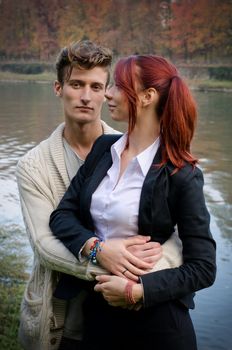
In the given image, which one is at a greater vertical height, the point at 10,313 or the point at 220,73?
the point at 10,313

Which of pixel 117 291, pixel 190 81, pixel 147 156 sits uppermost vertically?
pixel 147 156

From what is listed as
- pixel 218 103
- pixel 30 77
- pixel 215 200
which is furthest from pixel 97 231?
pixel 30 77

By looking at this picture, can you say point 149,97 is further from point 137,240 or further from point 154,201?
point 137,240

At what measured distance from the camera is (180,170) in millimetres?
1859

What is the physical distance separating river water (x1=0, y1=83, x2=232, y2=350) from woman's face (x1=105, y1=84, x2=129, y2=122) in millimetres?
2248

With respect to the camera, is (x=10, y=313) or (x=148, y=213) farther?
(x=10, y=313)

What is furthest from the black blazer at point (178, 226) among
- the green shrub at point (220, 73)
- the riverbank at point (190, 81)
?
the green shrub at point (220, 73)

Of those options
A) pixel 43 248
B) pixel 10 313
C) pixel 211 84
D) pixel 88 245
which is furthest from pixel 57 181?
pixel 211 84

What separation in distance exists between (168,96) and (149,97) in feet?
0.21

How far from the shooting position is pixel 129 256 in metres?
1.88

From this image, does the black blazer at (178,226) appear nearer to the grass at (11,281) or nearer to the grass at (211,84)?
the grass at (11,281)

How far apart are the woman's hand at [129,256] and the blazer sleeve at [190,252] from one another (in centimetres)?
5

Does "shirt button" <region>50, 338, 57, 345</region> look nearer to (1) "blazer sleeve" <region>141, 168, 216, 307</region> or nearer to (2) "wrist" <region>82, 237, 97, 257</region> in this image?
(2) "wrist" <region>82, 237, 97, 257</region>

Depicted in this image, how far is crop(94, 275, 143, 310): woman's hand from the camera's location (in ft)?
5.97
